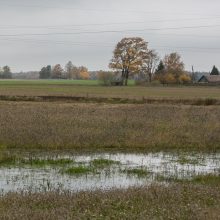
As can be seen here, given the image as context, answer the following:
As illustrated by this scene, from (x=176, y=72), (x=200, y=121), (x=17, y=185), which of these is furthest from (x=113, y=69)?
(x=17, y=185)

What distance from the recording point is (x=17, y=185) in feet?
41.5

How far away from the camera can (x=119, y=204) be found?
30.7ft

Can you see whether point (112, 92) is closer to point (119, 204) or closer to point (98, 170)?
point (98, 170)

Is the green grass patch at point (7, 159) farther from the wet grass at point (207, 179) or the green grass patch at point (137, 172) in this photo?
the wet grass at point (207, 179)

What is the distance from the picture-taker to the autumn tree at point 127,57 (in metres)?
117

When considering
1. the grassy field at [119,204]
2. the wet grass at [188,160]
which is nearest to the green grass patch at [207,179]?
the grassy field at [119,204]

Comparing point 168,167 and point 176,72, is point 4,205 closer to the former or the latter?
point 168,167

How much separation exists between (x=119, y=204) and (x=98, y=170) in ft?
19.8

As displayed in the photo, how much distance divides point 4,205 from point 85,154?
10012 millimetres

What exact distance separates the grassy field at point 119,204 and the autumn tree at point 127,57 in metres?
106

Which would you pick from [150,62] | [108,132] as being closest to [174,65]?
[150,62]

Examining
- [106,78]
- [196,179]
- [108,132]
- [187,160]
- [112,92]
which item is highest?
[106,78]

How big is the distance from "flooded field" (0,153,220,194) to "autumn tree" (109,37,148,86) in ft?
320

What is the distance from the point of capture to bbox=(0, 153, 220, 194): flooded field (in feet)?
42.2
